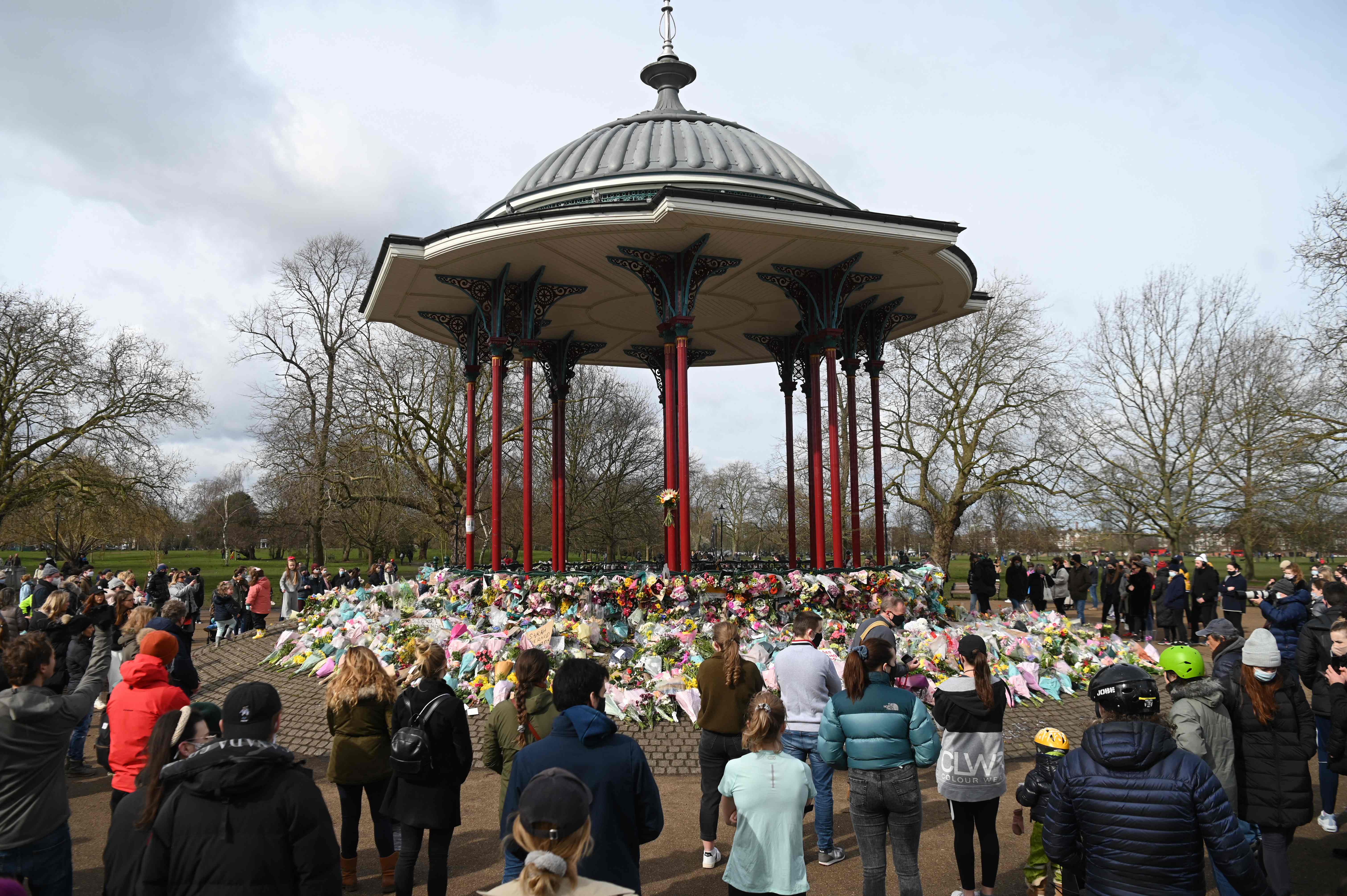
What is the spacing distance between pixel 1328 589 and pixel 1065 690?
11.6 feet

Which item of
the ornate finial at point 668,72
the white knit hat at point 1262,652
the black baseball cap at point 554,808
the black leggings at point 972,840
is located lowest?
the black leggings at point 972,840

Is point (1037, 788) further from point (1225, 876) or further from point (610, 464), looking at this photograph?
point (610, 464)

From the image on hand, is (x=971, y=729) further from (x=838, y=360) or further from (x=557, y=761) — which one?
(x=838, y=360)

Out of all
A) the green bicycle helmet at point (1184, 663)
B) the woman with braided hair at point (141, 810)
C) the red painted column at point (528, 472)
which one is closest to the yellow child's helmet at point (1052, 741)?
the green bicycle helmet at point (1184, 663)

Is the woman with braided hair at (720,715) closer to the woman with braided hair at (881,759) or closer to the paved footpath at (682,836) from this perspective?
the paved footpath at (682,836)

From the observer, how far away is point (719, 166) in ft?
52.2

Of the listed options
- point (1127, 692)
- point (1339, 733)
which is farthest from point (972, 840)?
point (1339, 733)

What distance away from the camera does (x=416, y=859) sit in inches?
187

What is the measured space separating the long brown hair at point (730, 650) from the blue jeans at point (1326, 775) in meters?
4.90

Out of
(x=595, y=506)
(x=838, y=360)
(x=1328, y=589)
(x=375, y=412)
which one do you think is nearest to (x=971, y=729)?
(x=1328, y=589)

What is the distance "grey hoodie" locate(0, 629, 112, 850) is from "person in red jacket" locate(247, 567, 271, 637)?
12992 millimetres

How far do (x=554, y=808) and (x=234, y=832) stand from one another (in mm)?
1171

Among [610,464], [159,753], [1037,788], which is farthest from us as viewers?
[610,464]

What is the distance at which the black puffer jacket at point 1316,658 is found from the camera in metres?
6.84
